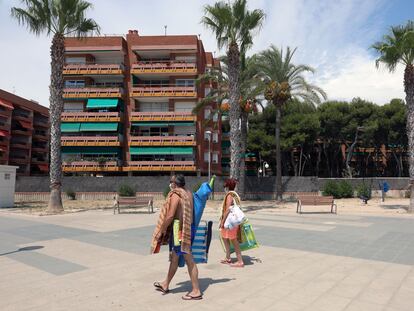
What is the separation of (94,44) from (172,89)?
10.3 metres

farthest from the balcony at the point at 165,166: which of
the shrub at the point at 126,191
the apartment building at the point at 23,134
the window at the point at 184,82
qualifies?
the apartment building at the point at 23,134

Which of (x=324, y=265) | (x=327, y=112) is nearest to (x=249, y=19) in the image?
(x=324, y=265)

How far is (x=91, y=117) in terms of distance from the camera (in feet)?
139

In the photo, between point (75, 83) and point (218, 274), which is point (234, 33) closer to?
point (218, 274)

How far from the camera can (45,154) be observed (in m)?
65.4

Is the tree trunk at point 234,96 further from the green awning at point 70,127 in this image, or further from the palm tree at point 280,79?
the green awning at point 70,127

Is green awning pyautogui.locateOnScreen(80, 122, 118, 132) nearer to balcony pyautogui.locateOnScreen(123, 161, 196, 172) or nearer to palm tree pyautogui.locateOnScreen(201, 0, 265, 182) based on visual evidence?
balcony pyautogui.locateOnScreen(123, 161, 196, 172)

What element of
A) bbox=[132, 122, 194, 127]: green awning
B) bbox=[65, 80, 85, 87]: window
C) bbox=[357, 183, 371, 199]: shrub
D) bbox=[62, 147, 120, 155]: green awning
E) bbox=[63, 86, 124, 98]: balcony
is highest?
bbox=[65, 80, 85, 87]: window

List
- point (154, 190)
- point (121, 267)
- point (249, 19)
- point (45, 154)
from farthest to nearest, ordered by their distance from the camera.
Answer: point (45, 154) < point (154, 190) < point (249, 19) < point (121, 267)

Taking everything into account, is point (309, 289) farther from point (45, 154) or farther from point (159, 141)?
point (45, 154)

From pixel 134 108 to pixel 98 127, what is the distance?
4556 millimetres

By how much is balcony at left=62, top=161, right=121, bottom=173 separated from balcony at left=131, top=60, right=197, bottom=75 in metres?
10.6

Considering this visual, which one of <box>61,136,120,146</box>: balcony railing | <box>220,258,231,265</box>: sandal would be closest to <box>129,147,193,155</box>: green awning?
<box>61,136,120,146</box>: balcony railing

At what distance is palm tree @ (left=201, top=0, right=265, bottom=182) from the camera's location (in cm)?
1966
